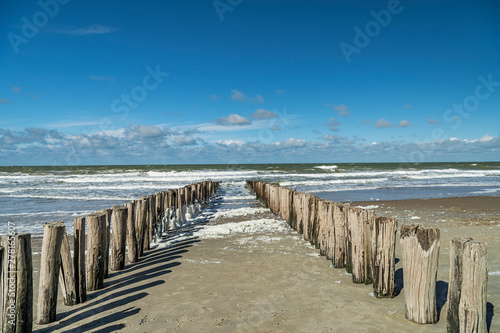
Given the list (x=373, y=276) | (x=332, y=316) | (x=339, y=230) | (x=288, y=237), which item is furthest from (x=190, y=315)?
(x=288, y=237)

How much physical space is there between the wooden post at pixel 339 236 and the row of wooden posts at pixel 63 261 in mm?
3630

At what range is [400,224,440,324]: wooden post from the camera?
11.1ft

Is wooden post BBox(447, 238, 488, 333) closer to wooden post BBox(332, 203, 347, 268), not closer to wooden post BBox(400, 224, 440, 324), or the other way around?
wooden post BBox(400, 224, 440, 324)

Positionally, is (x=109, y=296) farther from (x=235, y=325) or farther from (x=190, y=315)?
(x=235, y=325)

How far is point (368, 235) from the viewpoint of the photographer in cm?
449

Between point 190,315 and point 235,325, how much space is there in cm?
60

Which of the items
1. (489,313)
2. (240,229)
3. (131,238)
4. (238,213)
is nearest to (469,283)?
(489,313)

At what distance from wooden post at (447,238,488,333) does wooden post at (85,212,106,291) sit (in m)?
4.38

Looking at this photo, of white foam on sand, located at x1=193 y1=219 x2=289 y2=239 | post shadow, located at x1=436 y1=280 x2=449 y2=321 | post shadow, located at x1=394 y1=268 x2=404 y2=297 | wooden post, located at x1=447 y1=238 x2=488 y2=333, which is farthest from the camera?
white foam on sand, located at x1=193 y1=219 x2=289 y2=239

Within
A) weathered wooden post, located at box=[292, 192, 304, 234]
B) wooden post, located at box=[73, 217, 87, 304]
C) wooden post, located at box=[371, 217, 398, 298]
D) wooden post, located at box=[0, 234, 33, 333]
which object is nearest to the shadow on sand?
wooden post, located at box=[73, 217, 87, 304]

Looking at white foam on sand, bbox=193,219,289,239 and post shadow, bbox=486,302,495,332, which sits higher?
post shadow, bbox=486,302,495,332

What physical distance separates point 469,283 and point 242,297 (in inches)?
103

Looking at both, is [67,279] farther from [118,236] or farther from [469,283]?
[469,283]

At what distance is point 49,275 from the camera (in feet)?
12.3
